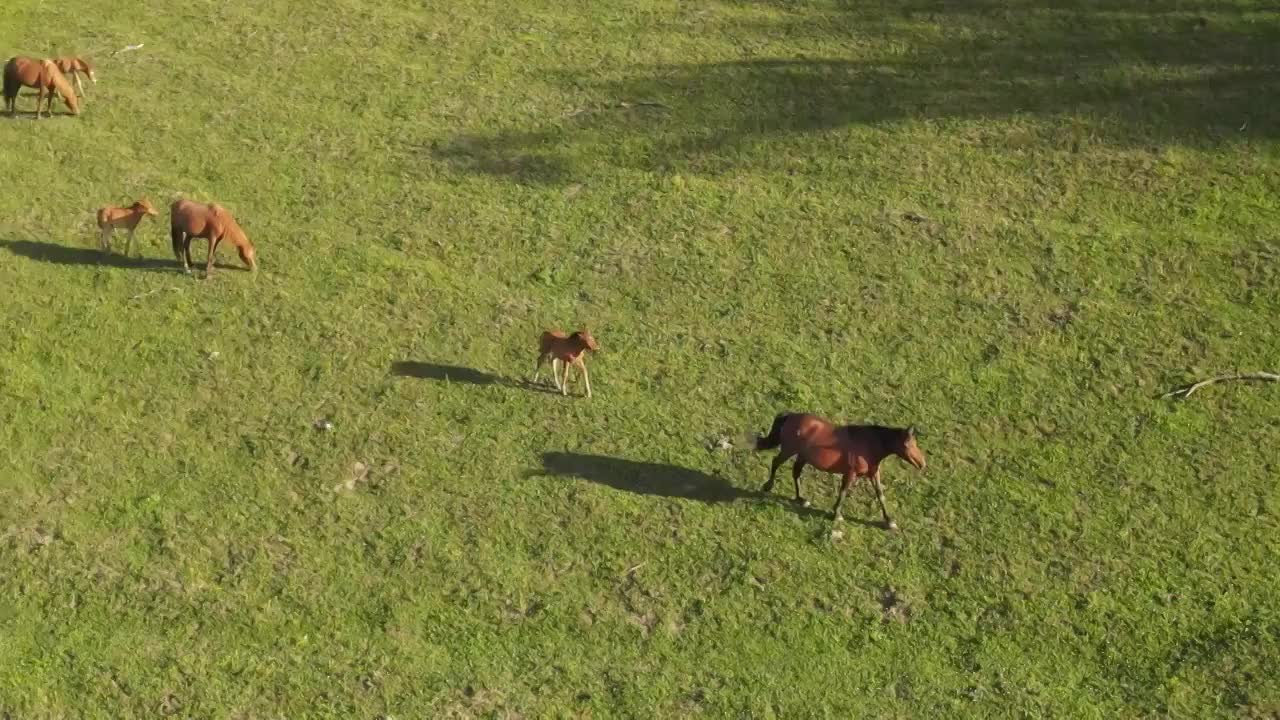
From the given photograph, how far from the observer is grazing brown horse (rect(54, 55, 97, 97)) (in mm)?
17716

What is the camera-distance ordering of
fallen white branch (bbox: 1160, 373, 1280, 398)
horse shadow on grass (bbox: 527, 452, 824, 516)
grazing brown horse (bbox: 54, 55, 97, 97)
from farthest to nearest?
1. grazing brown horse (bbox: 54, 55, 97, 97)
2. fallen white branch (bbox: 1160, 373, 1280, 398)
3. horse shadow on grass (bbox: 527, 452, 824, 516)

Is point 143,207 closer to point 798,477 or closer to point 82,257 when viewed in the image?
point 82,257

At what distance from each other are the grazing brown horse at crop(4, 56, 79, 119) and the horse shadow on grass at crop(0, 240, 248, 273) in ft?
10.4

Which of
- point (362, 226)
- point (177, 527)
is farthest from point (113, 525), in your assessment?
point (362, 226)

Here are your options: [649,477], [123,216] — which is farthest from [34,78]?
[649,477]

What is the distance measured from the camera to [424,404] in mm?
12961

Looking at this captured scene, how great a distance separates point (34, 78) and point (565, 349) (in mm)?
9582

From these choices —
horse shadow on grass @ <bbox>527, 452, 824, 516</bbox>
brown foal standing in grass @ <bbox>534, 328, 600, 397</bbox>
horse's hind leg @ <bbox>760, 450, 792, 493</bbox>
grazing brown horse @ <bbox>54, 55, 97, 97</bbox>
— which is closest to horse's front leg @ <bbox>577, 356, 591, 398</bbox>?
brown foal standing in grass @ <bbox>534, 328, 600, 397</bbox>

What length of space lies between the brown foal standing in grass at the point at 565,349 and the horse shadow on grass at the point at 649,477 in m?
1.01

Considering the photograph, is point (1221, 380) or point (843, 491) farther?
point (1221, 380)

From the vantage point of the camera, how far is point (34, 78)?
1694 centimetres

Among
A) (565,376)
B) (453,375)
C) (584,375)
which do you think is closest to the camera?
(565,376)

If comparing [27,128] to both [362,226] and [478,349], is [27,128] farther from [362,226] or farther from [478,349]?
[478,349]

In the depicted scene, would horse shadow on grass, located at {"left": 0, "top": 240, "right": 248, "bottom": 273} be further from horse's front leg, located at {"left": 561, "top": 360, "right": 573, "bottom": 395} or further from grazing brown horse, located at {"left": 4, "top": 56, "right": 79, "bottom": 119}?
horse's front leg, located at {"left": 561, "top": 360, "right": 573, "bottom": 395}
